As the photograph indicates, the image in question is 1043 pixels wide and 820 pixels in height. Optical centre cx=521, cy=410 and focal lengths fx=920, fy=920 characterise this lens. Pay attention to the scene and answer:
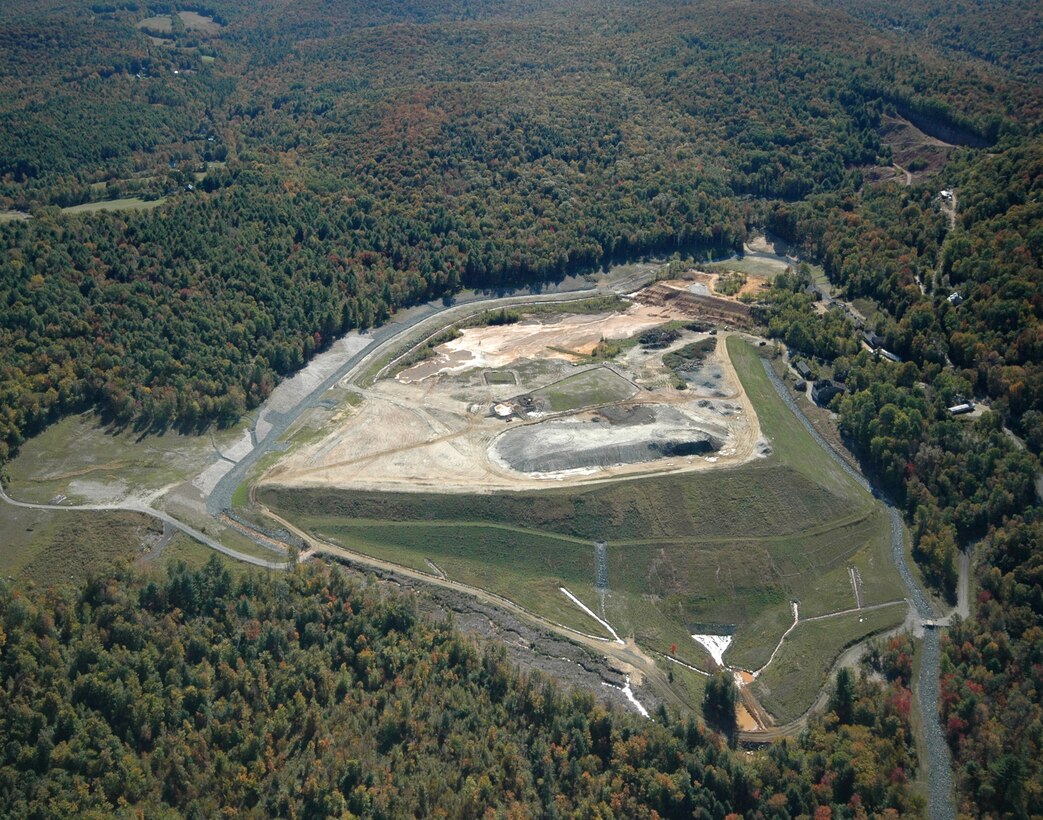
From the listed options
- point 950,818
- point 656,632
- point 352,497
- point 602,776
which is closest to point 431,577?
point 352,497

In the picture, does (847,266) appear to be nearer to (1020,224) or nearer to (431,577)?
(1020,224)

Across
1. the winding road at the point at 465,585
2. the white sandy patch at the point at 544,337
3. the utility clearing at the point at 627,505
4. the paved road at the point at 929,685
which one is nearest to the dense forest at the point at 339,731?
the paved road at the point at 929,685

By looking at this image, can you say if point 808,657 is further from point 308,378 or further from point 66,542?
point 308,378

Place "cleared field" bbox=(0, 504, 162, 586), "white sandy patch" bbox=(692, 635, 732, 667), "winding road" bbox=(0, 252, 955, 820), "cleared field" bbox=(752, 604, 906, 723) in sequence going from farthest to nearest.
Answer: "cleared field" bbox=(0, 504, 162, 586) < "white sandy patch" bbox=(692, 635, 732, 667) < "cleared field" bbox=(752, 604, 906, 723) < "winding road" bbox=(0, 252, 955, 820)

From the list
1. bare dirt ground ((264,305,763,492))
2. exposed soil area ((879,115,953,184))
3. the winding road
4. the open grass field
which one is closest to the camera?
the winding road

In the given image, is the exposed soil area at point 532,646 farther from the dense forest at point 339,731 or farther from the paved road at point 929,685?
the paved road at point 929,685

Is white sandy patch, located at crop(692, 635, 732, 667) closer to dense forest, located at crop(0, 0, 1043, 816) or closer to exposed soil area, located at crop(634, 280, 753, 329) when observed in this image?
dense forest, located at crop(0, 0, 1043, 816)

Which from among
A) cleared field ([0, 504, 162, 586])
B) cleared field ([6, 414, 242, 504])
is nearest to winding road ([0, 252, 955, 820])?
cleared field ([0, 504, 162, 586])
